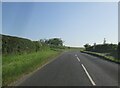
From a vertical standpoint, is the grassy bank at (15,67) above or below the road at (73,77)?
above

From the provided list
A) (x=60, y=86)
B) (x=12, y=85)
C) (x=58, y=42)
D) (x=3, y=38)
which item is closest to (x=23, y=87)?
(x=12, y=85)

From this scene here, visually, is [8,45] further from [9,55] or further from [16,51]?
A: [16,51]

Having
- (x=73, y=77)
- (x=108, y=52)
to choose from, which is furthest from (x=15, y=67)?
(x=108, y=52)

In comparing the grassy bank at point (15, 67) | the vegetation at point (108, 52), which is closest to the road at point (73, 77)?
the grassy bank at point (15, 67)

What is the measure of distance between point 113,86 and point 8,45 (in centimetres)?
1386

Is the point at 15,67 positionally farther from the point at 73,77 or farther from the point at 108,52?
the point at 108,52

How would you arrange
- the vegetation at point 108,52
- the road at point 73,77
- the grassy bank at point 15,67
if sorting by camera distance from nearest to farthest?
the road at point 73,77 < the grassy bank at point 15,67 < the vegetation at point 108,52

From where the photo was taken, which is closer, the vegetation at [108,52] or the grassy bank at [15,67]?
the grassy bank at [15,67]

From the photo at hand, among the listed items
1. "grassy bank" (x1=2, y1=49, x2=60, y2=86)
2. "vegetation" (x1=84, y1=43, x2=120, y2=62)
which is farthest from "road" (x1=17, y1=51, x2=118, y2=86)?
"vegetation" (x1=84, y1=43, x2=120, y2=62)

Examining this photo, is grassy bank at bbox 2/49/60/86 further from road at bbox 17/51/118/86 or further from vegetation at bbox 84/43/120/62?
vegetation at bbox 84/43/120/62

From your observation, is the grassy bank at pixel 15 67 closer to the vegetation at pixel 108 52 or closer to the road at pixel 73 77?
the road at pixel 73 77

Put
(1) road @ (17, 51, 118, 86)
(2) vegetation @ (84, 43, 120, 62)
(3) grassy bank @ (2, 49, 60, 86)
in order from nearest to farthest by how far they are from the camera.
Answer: (1) road @ (17, 51, 118, 86) < (3) grassy bank @ (2, 49, 60, 86) < (2) vegetation @ (84, 43, 120, 62)

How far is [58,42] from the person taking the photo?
19625cm

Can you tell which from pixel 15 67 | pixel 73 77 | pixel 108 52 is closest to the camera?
pixel 73 77
